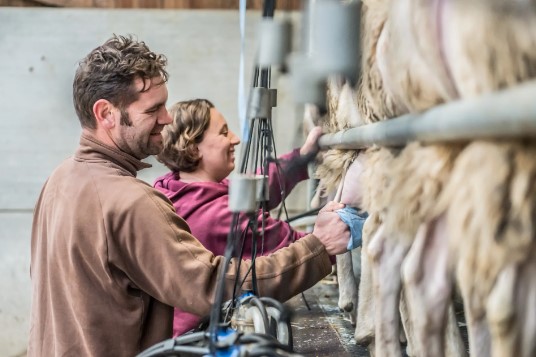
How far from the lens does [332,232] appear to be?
1.48 m

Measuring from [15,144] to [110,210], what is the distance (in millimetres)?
3058

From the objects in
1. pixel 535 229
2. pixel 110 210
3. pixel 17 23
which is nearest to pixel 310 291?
pixel 110 210

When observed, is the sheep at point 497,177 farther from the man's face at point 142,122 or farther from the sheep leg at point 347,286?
the sheep leg at point 347,286

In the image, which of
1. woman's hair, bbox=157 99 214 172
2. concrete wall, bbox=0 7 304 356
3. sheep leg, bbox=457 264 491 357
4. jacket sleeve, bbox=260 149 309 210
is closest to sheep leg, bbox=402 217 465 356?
sheep leg, bbox=457 264 491 357

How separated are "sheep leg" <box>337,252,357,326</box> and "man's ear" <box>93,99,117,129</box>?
4.12 feet

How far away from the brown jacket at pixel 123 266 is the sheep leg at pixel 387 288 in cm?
14

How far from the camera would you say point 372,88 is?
4.61 feet

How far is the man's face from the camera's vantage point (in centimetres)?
155

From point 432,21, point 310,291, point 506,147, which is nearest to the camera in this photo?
point 506,147

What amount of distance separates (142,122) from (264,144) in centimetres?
35

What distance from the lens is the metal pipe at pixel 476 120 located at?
64cm

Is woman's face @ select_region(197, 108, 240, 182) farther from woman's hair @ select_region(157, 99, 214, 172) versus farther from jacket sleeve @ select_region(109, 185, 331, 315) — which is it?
jacket sleeve @ select_region(109, 185, 331, 315)

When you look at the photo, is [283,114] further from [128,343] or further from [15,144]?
[128,343]

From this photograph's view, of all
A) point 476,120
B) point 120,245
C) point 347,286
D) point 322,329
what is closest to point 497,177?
point 476,120
